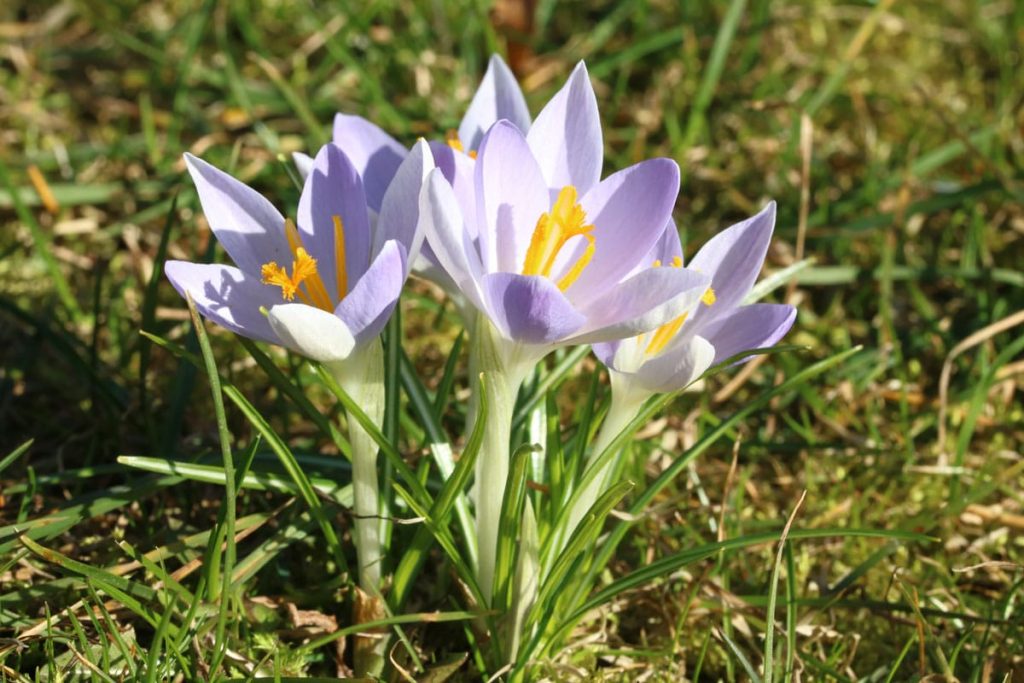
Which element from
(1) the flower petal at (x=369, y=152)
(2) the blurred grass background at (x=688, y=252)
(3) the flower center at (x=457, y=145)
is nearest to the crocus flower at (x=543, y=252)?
(3) the flower center at (x=457, y=145)

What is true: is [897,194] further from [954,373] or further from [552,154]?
[552,154]

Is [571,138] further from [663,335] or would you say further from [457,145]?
[663,335]

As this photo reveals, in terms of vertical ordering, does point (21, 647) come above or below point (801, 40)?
below

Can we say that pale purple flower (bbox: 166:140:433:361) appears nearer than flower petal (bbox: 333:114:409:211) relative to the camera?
Yes

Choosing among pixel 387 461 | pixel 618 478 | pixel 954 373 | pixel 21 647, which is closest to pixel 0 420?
pixel 21 647

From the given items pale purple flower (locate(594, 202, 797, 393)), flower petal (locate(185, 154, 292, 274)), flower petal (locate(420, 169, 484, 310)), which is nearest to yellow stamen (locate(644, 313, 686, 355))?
pale purple flower (locate(594, 202, 797, 393))

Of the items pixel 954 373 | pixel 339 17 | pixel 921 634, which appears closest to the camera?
pixel 921 634

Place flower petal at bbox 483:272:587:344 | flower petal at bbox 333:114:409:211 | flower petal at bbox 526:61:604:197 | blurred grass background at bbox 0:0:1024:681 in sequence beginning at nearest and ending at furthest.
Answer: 1. flower petal at bbox 483:272:587:344
2. flower petal at bbox 526:61:604:197
3. flower petal at bbox 333:114:409:211
4. blurred grass background at bbox 0:0:1024:681

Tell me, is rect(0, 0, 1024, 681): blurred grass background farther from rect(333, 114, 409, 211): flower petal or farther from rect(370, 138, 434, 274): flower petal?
rect(370, 138, 434, 274): flower petal

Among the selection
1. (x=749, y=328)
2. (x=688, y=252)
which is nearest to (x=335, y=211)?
(x=749, y=328)
